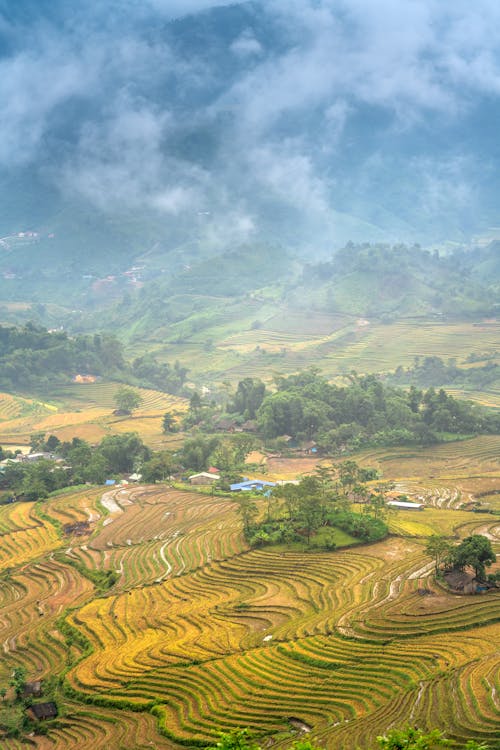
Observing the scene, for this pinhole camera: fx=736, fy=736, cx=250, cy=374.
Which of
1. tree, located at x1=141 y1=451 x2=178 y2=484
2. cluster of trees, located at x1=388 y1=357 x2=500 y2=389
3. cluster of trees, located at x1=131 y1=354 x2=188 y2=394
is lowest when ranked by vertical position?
tree, located at x1=141 y1=451 x2=178 y2=484

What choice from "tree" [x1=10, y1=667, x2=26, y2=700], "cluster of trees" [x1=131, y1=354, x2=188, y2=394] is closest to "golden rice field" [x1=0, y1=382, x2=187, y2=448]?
"cluster of trees" [x1=131, y1=354, x2=188, y2=394]

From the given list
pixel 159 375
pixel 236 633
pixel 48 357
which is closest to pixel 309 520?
pixel 236 633

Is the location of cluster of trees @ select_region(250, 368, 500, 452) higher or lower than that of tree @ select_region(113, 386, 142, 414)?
lower

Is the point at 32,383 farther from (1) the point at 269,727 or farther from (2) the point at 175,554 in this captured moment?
(1) the point at 269,727

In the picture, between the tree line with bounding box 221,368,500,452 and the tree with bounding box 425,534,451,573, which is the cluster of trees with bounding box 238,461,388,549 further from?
the tree line with bounding box 221,368,500,452

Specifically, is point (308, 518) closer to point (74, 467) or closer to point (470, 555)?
point (470, 555)

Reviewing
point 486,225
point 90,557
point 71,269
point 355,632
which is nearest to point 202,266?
point 71,269

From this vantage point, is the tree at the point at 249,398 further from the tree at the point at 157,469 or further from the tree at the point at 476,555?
the tree at the point at 476,555
